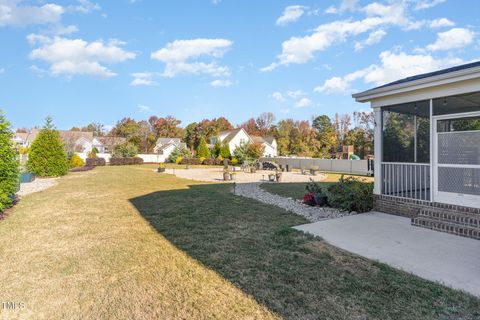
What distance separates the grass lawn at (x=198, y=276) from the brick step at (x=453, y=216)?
2979mm

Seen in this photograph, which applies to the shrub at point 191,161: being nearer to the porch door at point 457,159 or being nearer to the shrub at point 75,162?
the shrub at point 75,162

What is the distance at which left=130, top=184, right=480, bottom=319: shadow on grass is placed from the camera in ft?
8.60

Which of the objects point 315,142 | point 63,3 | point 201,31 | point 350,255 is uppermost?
point 201,31

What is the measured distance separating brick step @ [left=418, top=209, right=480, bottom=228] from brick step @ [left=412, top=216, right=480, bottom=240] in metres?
0.11

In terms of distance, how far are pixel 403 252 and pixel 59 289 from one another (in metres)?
5.02

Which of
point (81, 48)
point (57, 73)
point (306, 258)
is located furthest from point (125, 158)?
point (306, 258)

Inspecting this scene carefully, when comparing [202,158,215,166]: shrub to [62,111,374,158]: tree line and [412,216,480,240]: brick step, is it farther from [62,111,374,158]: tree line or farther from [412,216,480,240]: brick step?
[412,216,480,240]: brick step

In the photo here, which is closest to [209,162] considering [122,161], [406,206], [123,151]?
[122,161]

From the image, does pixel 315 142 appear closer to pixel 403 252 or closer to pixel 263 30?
pixel 263 30

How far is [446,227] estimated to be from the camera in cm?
519

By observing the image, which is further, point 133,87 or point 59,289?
point 133,87

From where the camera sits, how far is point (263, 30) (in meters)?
15.5

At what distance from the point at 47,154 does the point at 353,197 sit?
746 inches

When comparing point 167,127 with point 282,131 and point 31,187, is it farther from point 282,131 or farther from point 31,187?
point 31,187
